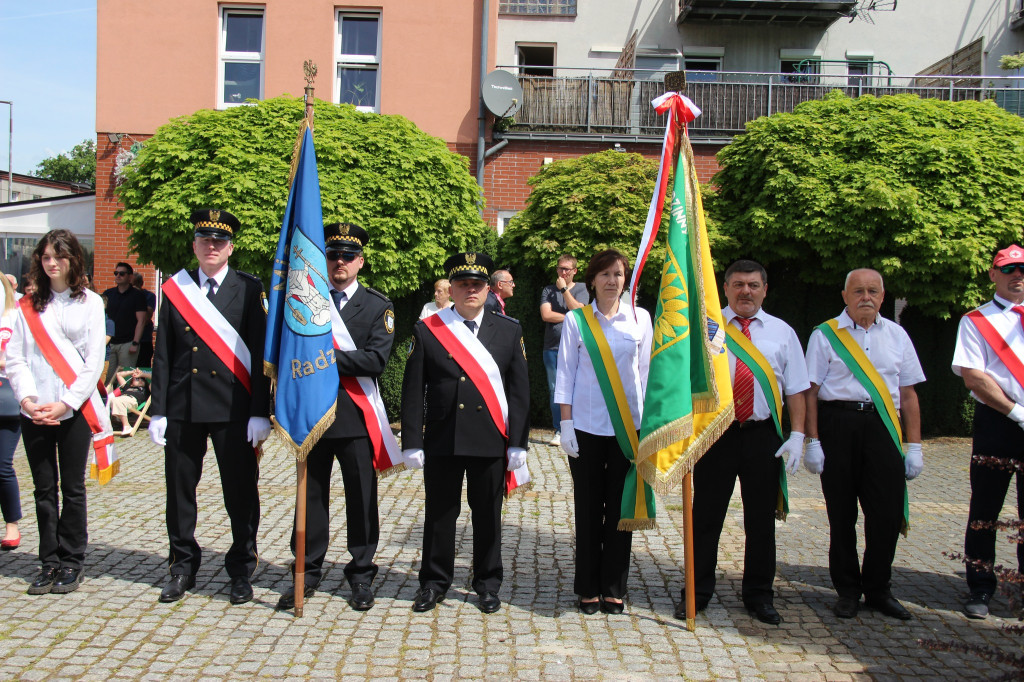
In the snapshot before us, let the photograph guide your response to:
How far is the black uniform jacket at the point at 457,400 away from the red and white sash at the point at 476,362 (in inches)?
1.1

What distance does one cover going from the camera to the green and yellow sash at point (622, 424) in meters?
4.45

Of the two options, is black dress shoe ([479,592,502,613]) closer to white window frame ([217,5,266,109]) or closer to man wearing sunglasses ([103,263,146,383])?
man wearing sunglasses ([103,263,146,383])

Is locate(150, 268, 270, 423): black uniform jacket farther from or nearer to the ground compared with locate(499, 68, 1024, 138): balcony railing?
nearer to the ground

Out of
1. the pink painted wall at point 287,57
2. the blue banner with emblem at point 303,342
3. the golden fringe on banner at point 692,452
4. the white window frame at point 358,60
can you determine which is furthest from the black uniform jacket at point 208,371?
the white window frame at point 358,60

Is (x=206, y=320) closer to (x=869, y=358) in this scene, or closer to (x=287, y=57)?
(x=869, y=358)

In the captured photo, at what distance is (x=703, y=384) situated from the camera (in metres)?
4.40

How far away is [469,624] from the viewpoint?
439 centimetres

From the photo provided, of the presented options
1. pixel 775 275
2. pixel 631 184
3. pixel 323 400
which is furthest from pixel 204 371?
pixel 775 275

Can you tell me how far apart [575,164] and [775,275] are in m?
3.08

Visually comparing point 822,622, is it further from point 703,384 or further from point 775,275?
point 775,275

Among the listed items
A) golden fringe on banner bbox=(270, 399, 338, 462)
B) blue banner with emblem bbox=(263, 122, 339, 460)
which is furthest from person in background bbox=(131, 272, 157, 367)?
golden fringe on banner bbox=(270, 399, 338, 462)

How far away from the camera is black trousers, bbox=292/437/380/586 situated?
15.4 feet

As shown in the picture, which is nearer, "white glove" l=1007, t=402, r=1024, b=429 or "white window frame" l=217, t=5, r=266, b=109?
"white glove" l=1007, t=402, r=1024, b=429

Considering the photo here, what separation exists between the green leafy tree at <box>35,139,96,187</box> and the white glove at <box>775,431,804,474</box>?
177 feet
